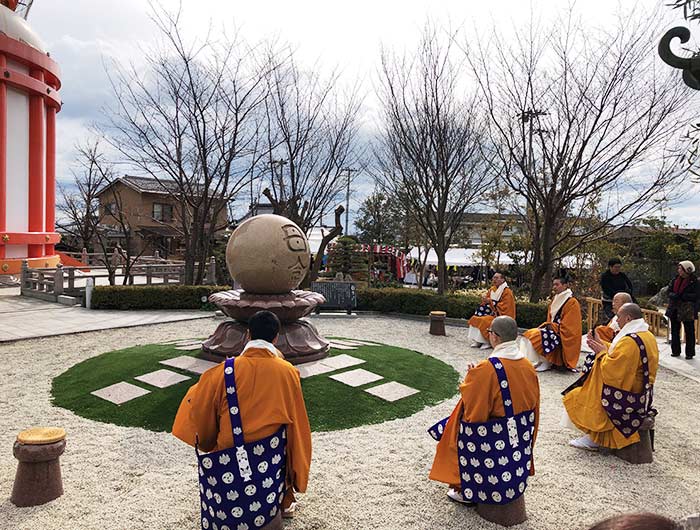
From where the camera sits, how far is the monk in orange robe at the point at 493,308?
10.8 metres

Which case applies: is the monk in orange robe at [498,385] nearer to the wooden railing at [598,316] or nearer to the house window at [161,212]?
the wooden railing at [598,316]

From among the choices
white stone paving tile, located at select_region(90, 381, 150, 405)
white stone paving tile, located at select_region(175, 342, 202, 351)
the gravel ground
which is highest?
white stone paving tile, located at select_region(175, 342, 202, 351)

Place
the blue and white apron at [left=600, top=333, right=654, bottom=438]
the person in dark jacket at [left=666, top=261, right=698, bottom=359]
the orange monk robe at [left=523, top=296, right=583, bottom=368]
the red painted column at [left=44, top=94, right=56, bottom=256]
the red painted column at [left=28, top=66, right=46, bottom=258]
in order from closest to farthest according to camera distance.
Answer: the blue and white apron at [left=600, top=333, right=654, bottom=438] < the orange monk robe at [left=523, top=296, right=583, bottom=368] < the person in dark jacket at [left=666, top=261, right=698, bottom=359] < the red painted column at [left=28, top=66, right=46, bottom=258] < the red painted column at [left=44, top=94, right=56, bottom=256]

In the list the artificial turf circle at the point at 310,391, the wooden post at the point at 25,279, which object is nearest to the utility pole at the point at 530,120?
the artificial turf circle at the point at 310,391

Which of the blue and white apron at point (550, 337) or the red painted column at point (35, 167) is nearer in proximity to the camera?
the blue and white apron at point (550, 337)

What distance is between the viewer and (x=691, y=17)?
2027mm

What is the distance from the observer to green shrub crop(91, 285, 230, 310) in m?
15.4

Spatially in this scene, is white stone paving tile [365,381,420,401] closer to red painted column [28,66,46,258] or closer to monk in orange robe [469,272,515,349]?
monk in orange robe [469,272,515,349]

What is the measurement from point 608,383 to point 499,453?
6.55 ft

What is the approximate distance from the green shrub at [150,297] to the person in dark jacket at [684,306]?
1140 cm

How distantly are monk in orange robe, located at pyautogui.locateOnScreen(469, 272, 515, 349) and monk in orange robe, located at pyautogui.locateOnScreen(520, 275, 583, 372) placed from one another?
140cm

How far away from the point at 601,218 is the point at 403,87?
35.4 feet

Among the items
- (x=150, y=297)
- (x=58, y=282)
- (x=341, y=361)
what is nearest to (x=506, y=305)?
(x=341, y=361)

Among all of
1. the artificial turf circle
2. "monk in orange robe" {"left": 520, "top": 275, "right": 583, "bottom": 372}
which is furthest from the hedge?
the artificial turf circle
